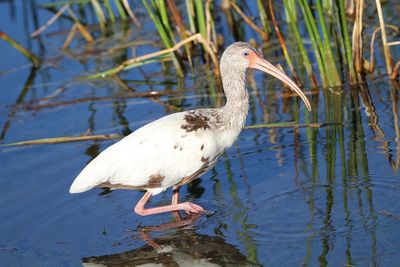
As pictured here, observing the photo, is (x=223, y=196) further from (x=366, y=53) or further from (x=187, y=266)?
(x=366, y=53)

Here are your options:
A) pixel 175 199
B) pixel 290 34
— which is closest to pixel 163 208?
pixel 175 199

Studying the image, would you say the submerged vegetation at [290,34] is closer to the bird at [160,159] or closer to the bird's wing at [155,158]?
the bird at [160,159]

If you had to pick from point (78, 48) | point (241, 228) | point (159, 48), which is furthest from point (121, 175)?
point (78, 48)

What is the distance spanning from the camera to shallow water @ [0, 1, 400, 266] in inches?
255

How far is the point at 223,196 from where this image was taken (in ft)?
24.9

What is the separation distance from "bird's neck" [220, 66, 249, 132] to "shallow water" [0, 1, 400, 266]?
61 centimetres

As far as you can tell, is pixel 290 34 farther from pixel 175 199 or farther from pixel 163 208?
pixel 163 208

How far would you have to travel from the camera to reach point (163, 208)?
24.1 ft

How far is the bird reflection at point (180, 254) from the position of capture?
6.43 m

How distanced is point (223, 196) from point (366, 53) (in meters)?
4.21

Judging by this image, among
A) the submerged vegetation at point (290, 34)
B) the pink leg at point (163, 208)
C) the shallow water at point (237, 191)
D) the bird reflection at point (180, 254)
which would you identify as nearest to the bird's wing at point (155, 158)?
the pink leg at point (163, 208)

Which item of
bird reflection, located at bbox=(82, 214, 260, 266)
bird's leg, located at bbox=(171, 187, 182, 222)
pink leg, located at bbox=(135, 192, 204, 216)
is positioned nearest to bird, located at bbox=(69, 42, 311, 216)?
pink leg, located at bbox=(135, 192, 204, 216)

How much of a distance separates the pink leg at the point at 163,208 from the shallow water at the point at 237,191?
0.11 meters

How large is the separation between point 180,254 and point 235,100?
1.70m
